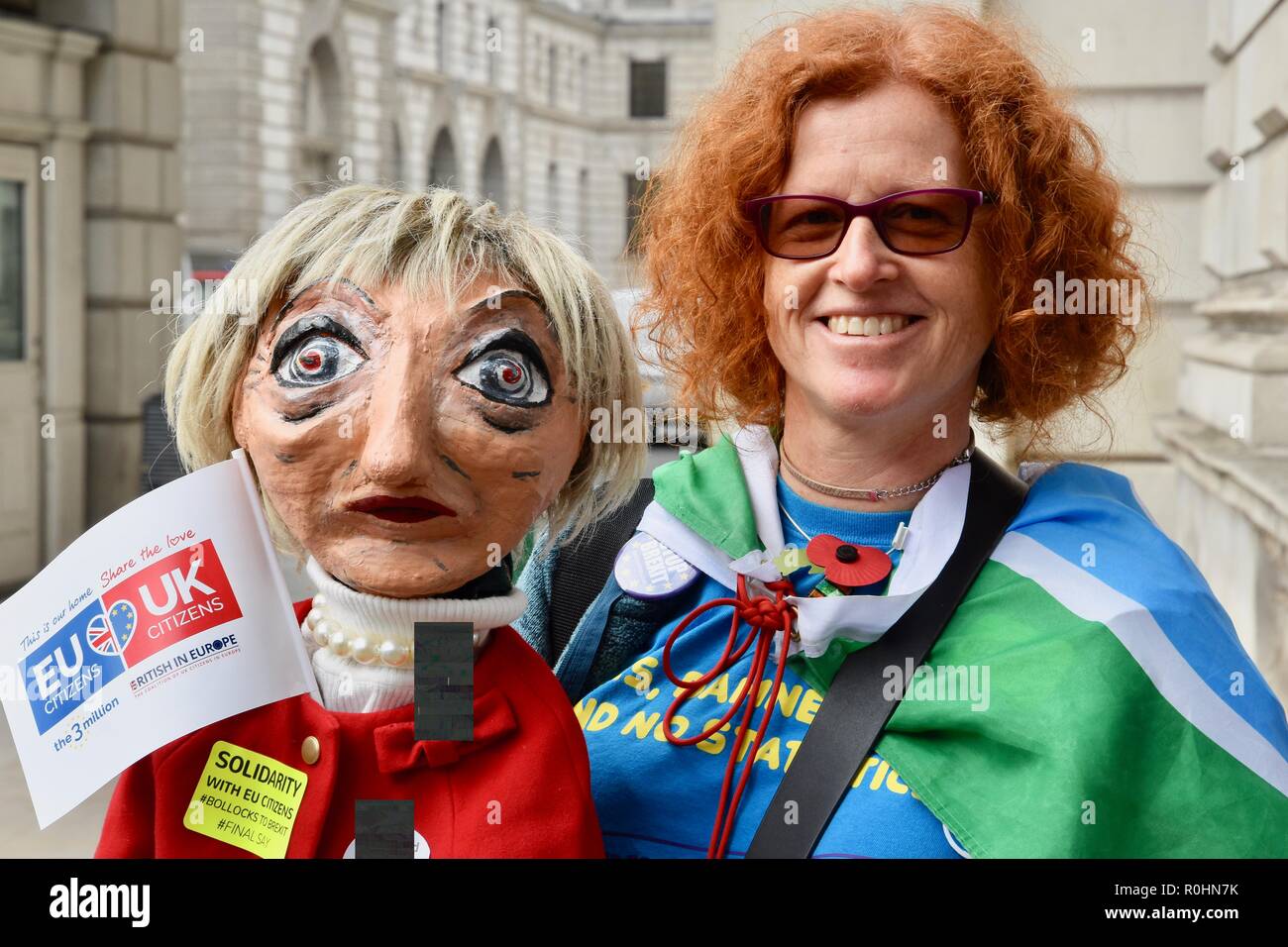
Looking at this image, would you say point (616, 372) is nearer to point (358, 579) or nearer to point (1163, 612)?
point (358, 579)

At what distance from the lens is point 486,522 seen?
1.73 m

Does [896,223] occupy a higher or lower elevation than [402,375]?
higher

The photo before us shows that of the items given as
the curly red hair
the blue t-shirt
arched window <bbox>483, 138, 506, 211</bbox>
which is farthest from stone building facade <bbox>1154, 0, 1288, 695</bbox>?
arched window <bbox>483, 138, 506, 211</bbox>

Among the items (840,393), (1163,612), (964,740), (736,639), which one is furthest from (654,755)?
(1163,612)

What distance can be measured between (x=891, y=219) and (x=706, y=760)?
0.74 metres

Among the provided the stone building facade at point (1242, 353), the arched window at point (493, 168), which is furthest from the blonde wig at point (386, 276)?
the arched window at point (493, 168)

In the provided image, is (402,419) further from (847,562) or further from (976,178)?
(976,178)

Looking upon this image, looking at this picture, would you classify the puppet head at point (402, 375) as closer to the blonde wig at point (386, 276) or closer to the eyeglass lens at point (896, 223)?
the blonde wig at point (386, 276)

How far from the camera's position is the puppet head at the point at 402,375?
1.66 m

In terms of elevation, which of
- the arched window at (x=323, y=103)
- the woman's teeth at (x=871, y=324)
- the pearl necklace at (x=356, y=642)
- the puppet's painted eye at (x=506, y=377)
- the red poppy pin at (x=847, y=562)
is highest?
the arched window at (x=323, y=103)

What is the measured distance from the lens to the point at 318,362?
66.3 inches

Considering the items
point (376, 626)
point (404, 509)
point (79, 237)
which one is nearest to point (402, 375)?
point (404, 509)

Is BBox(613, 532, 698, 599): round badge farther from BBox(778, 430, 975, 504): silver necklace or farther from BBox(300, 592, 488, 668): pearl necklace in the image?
BBox(300, 592, 488, 668): pearl necklace

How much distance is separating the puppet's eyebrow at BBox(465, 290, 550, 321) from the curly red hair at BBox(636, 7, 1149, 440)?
0.48 m
